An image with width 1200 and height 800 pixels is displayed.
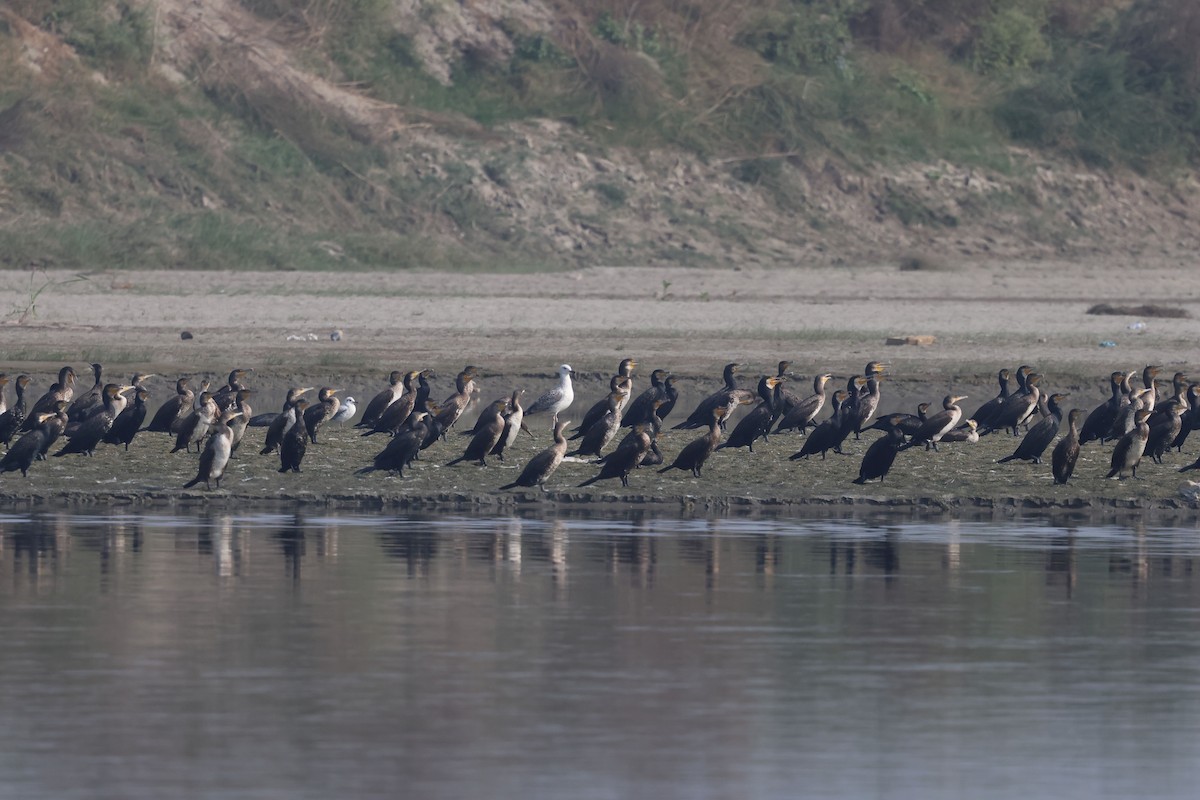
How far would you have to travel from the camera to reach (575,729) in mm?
9102

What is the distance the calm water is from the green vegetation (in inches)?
945

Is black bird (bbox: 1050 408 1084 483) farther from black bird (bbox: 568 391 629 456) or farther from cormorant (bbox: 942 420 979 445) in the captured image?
black bird (bbox: 568 391 629 456)

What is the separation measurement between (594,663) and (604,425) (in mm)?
8722

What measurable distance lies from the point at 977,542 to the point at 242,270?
23.9 metres

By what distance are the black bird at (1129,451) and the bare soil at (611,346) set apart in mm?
140

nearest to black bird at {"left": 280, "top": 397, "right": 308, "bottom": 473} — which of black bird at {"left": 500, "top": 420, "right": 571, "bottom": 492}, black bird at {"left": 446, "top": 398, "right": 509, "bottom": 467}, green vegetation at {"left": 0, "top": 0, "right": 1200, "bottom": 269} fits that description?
black bird at {"left": 446, "top": 398, "right": 509, "bottom": 467}

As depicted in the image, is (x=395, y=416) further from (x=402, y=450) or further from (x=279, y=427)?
(x=402, y=450)

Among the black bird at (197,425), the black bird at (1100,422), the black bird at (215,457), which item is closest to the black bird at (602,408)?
the black bird at (197,425)

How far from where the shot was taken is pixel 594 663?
417 inches

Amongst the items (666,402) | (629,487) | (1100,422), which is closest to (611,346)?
(666,402)

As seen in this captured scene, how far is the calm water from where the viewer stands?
27.6 feet

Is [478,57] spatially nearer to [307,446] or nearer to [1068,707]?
[307,446]

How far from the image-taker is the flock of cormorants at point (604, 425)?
1822cm

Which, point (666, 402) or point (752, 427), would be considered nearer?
point (752, 427)
